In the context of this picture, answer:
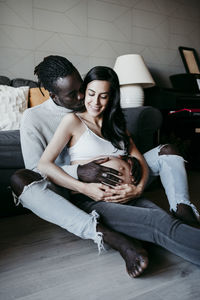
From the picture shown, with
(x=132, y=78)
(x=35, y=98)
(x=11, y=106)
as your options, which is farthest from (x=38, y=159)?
(x=132, y=78)

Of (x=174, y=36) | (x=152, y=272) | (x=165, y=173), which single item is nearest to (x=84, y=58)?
(x=174, y=36)

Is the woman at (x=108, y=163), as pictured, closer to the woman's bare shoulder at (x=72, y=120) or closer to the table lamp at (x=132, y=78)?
the woman's bare shoulder at (x=72, y=120)

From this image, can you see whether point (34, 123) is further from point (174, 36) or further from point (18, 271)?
point (174, 36)

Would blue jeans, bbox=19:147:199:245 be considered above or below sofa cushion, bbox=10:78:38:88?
below

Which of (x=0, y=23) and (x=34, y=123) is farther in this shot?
(x=0, y=23)

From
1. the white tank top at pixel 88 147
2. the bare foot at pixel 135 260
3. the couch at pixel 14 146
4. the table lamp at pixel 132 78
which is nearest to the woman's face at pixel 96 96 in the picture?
the white tank top at pixel 88 147

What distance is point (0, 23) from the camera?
246 cm

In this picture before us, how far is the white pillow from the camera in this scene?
1.90 m

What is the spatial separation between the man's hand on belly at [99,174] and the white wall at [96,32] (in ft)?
6.09

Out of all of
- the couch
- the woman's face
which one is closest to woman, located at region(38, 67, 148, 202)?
the woman's face

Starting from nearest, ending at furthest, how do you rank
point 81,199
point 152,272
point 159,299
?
point 159,299, point 152,272, point 81,199

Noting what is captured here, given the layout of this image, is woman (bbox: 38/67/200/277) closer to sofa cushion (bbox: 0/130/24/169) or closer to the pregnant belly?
the pregnant belly

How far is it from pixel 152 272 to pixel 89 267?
0.23 meters

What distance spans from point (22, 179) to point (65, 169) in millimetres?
196
